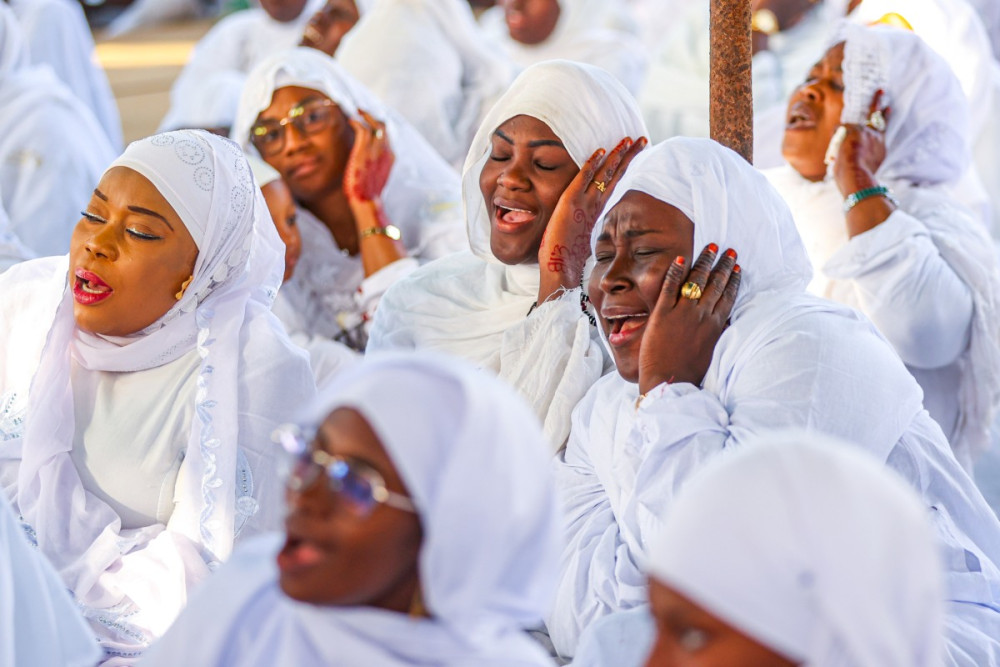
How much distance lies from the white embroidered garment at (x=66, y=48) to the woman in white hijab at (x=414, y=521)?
5.25m

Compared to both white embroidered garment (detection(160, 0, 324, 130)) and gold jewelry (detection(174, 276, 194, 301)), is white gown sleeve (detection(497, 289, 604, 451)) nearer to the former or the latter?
gold jewelry (detection(174, 276, 194, 301))

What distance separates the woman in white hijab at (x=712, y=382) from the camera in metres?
2.28

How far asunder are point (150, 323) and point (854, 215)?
71.5 inches

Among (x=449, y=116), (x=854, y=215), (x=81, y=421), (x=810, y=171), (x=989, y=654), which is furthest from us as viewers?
(x=449, y=116)

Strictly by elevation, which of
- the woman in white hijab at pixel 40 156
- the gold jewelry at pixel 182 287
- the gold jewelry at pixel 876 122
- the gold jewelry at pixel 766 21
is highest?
the gold jewelry at pixel 876 122

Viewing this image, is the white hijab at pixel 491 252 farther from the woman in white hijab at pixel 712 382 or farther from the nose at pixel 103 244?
the nose at pixel 103 244

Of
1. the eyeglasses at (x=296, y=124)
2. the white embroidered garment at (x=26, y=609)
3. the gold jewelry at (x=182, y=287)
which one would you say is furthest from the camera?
the eyeglasses at (x=296, y=124)

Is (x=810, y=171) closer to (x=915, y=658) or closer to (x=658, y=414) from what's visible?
(x=658, y=414)

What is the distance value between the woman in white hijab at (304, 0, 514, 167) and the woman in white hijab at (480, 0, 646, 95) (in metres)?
0.96

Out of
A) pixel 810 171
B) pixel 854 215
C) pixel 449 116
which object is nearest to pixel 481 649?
pixel 854 215

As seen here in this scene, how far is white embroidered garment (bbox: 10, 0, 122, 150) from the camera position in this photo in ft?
21.1

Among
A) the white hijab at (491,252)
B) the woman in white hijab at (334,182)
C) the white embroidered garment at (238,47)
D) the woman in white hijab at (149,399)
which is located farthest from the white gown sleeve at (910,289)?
the white embroidered garment at (238,47)

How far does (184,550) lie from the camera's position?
8.39 ft

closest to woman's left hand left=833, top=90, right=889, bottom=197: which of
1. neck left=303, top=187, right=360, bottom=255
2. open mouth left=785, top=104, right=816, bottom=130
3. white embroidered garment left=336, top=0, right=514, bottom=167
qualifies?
open mouth left=785, top=104, right=816, bottom=130
